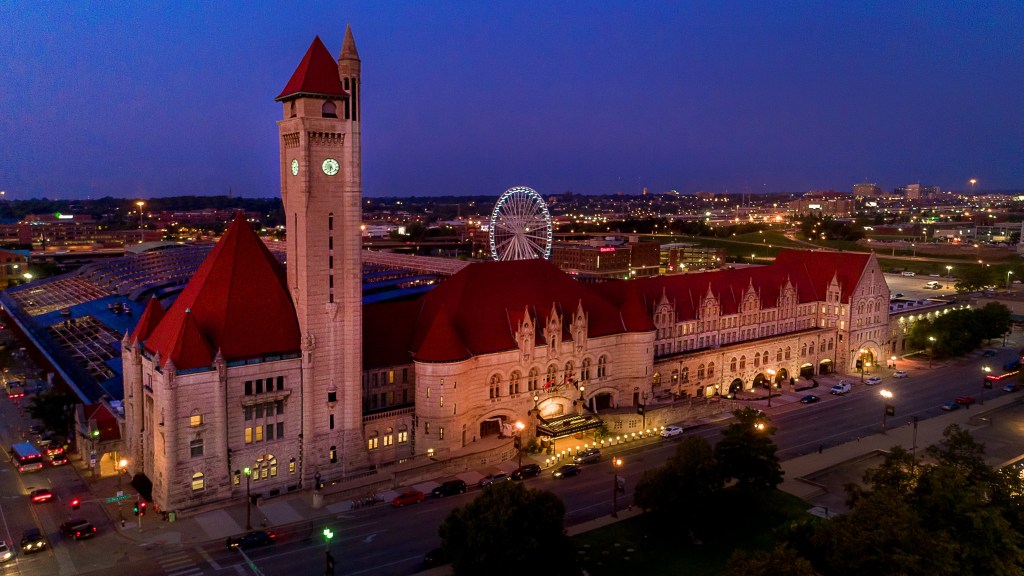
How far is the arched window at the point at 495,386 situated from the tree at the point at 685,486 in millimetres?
20369

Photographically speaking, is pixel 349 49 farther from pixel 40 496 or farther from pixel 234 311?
pixel 40 496

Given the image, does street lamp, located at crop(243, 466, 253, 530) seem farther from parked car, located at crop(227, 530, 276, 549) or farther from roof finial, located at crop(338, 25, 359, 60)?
roof finial, located at crop(338, 25, 359, 60)

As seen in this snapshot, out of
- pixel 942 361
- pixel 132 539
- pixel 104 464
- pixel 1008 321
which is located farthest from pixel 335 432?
pixel 1008 321

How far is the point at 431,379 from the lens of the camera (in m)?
65.9

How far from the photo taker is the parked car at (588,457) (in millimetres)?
67438

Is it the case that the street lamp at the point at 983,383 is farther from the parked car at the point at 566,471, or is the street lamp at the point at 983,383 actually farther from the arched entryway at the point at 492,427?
the arched entryway at the point at 492,427

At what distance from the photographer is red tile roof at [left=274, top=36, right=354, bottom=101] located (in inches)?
2350

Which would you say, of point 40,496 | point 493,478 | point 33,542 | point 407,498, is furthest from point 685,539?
point 40,496

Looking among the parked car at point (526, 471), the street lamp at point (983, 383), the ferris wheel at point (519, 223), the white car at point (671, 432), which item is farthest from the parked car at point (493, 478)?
the street lamp at point (983, 383)

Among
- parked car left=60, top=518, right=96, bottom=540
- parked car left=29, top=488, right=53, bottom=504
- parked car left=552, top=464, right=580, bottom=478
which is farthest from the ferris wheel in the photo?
parked car left=60, top=518, right=96, bottom=540

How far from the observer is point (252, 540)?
5019cm

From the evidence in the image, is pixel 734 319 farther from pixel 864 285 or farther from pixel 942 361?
pixel 942 361

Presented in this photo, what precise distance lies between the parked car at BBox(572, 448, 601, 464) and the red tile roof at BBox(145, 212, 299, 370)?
26694 mm

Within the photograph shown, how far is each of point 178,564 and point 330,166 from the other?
3149cm
